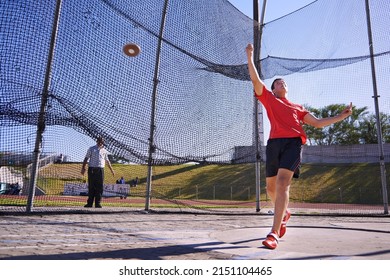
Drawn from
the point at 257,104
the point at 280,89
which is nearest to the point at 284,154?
the point at 280,89

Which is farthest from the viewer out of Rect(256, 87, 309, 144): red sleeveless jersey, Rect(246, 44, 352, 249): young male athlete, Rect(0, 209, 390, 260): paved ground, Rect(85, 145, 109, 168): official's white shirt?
Rect(85, 145, 109, 168): official's white shirt

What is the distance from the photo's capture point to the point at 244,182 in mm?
28656

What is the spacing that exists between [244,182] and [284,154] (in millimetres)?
25561

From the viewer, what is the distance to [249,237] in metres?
3.82

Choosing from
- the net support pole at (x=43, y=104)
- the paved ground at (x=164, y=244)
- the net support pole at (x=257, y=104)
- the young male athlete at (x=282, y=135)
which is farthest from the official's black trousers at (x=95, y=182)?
the young male athlete at (x=282, y=135)

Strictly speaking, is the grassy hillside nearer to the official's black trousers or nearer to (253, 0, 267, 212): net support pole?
the official's black trousers

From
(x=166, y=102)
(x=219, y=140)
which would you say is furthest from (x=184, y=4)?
(x=219, y=140)

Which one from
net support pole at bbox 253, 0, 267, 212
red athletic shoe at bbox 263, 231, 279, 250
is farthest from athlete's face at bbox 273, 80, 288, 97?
net support pole at bbox 253, 0, 267, 212

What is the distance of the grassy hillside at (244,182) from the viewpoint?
955 inches

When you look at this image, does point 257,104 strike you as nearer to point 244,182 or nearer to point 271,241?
point 271,241

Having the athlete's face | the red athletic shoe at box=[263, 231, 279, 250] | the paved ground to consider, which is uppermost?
the athlete's face

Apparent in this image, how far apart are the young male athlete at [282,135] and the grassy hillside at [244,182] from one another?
57.7 ft

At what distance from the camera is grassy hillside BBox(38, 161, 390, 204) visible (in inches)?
955

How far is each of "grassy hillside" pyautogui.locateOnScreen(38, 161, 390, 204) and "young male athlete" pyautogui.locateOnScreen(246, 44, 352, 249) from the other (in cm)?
1760
